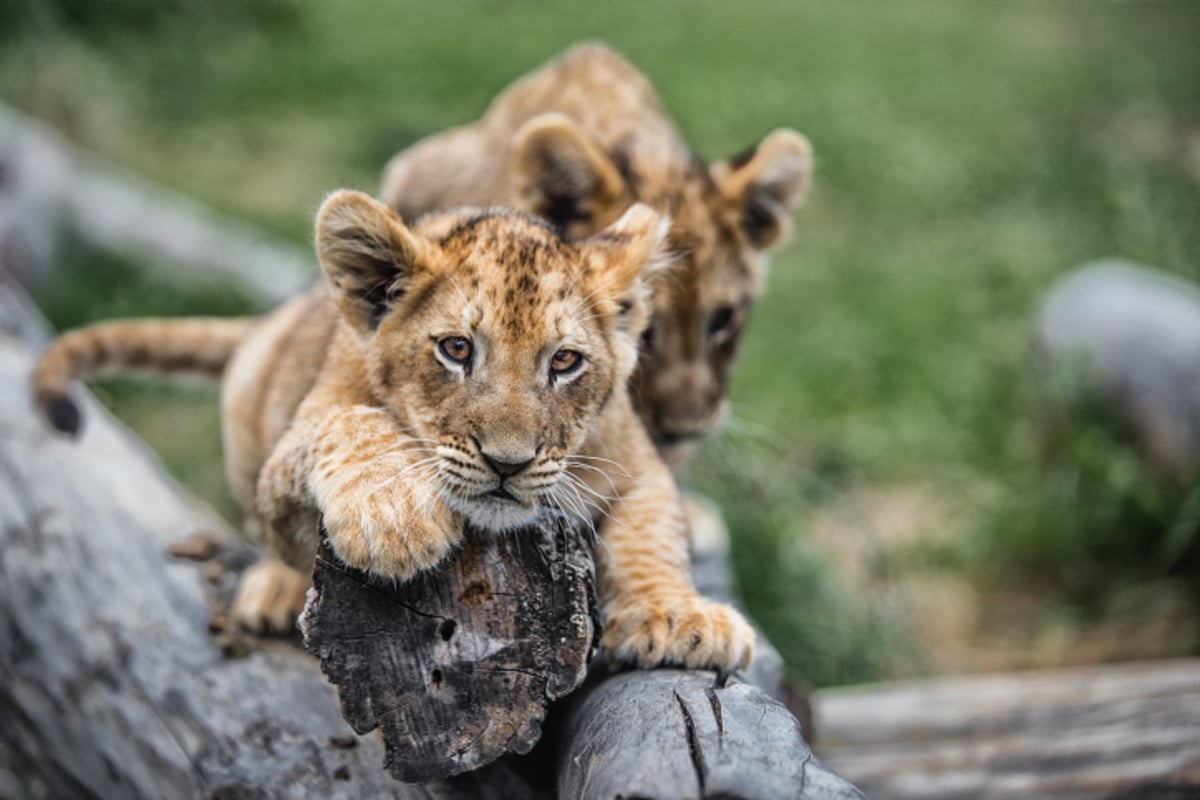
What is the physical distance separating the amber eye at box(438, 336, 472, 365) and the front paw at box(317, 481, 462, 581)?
1.33 feet

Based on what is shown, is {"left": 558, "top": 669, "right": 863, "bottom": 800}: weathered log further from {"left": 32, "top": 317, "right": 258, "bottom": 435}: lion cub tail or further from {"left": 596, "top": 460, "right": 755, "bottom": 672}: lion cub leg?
{"left": 32, "top": 317, "right": 258, "bottom": 435}: lion cub tail

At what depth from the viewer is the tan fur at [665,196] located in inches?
169

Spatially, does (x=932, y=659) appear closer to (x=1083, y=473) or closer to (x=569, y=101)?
(x=1083, y=473)

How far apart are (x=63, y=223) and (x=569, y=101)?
15.0 ft

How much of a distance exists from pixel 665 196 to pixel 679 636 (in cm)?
194

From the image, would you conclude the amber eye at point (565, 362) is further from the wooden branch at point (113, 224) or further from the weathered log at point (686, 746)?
the wooden branch at point (113, 224)

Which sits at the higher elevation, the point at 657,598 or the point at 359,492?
the point at 359,492

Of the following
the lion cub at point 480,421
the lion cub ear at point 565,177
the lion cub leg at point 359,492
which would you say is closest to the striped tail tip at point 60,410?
the lion cub at point 480,421

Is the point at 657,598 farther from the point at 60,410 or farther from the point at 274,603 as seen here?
the point at 60,410

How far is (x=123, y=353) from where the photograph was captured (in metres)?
4.60

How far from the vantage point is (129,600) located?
150 inches

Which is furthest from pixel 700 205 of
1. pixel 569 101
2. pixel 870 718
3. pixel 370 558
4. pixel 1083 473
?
pixel 1083 473

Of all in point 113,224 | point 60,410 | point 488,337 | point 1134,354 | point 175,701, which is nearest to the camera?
point 488,337

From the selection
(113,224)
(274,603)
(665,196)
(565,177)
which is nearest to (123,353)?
(274,603)
